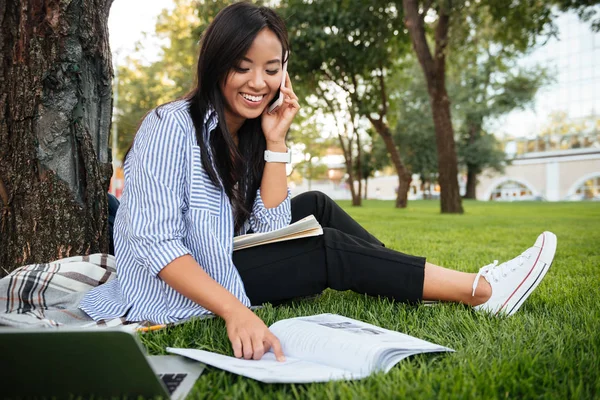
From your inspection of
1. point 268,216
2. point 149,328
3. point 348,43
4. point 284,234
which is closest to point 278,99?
point 268,216

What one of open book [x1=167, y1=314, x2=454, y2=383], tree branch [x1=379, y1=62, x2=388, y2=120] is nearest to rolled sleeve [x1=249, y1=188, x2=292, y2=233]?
open book [x1=167, y1=314, x2=454, y2=383]

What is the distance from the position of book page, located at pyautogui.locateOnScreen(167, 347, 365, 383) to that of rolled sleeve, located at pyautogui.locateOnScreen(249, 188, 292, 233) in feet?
3.18

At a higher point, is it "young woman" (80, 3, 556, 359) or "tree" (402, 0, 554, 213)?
"tree" (402, 0, 554, 213)

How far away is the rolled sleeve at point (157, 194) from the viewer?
193cm

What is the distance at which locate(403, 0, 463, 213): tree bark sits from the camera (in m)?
13.2

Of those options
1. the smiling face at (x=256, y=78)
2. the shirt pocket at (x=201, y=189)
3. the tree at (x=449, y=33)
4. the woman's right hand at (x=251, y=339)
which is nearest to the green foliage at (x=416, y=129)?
the tree at (x=449, y=33)

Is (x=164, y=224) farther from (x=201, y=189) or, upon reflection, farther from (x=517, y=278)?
(x=517, y=278)

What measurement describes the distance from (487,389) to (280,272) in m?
1.09

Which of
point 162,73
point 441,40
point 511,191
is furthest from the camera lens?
point 511,191

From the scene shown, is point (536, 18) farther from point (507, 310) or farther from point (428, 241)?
point (507, 310)

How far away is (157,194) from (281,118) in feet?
2.83

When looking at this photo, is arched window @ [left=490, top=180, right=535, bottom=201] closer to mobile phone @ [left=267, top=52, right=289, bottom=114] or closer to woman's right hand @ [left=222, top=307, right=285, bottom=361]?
mobile phone @ [left=267, top=52, right=289, bottom=114]

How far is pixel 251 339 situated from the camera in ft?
5.60

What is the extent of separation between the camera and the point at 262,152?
2.70 m
